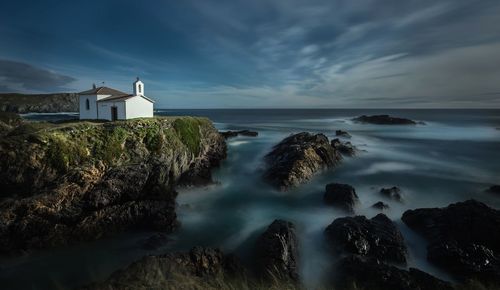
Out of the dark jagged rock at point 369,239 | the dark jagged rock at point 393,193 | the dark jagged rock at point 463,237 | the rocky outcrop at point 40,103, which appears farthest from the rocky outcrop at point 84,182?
the rocky outcrop at point 40,103

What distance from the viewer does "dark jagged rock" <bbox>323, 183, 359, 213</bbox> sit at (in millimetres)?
17069

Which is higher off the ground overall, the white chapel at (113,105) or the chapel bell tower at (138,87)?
the chapel bell tower at (138,87)

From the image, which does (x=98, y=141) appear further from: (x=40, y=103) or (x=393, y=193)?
(x=40, y=103)

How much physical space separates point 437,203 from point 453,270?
8465mm

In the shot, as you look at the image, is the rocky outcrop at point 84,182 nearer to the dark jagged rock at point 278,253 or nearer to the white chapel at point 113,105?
the dark jagged rock at point 278,253

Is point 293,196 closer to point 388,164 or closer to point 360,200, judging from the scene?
point 360,200

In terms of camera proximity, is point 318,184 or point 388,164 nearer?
point 318,184

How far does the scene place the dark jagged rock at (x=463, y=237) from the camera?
10.6 m

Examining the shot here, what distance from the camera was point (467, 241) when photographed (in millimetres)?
12180

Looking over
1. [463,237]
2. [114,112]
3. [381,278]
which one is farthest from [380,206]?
[114,112]

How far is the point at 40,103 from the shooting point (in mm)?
126000

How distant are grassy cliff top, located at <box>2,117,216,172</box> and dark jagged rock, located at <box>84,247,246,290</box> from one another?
11.1m

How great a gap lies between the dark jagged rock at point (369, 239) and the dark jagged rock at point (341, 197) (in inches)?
132

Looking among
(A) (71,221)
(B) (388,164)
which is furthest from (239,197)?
(B) (388,164)
